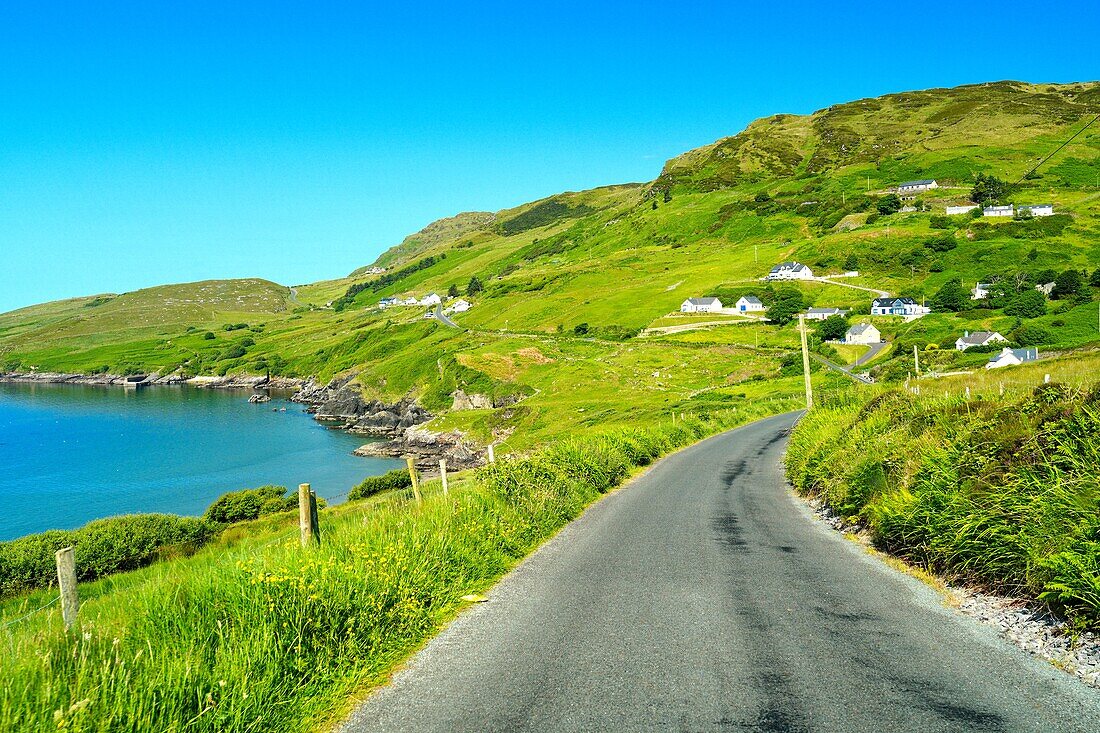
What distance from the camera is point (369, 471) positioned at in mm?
80688

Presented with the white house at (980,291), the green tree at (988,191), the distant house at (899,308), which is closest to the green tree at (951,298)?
the white house at (980,291)

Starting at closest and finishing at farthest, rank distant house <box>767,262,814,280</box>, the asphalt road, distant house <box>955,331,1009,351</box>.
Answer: the asphalt road
distant house <box>955,331,1009,351</box>
distant house <box>767,262,814,280</box>

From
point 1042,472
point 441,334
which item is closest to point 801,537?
point 1042,472

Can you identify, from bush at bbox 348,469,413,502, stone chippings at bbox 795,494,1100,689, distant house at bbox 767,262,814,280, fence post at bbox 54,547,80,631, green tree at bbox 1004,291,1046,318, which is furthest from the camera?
distant house at bbox 767,262,814,280

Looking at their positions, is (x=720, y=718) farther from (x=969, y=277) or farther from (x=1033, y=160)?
(x=1033, y=160)

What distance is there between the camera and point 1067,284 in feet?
376

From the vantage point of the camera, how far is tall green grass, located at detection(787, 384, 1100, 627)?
7527mm

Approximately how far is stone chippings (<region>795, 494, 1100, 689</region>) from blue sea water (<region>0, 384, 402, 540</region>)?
224ft

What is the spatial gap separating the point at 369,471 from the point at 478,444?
14.7 meters

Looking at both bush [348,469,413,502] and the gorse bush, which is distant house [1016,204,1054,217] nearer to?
bush [348,469,413,502]

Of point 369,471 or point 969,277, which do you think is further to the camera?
point 969,277

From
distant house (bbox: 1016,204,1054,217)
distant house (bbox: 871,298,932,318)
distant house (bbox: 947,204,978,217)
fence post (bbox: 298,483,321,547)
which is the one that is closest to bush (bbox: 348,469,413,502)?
fence post (bbox: 298,483,321,547)

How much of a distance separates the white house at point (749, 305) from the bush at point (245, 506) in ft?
358

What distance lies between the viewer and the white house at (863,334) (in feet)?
379
